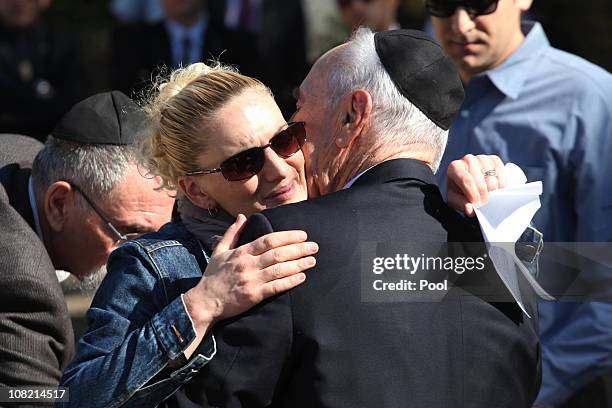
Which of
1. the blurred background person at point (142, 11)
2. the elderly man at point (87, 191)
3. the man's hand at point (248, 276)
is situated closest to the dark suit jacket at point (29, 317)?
the elderly man at point (87, 191)

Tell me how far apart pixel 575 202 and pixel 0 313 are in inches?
90.0

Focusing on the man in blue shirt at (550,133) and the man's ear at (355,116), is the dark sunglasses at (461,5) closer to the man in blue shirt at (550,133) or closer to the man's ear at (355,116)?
the man in blue shirt at (550,133)

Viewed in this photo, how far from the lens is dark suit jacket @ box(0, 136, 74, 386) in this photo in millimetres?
3357

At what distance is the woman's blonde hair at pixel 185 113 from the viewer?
303cm

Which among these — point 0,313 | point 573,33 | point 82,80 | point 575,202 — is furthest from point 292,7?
point 0,313

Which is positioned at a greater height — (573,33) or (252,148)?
(252,148)

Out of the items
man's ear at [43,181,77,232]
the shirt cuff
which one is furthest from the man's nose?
the shirt cuff

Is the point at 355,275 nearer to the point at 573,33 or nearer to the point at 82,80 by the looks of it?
the point at 82,80

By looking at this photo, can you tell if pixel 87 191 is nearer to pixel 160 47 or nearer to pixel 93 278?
pixel 93 278

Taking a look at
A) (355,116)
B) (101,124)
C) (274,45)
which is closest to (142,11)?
(274,45)

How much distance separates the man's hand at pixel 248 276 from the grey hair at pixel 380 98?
402 mm

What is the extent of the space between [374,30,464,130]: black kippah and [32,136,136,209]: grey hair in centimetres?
148

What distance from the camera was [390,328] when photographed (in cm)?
256

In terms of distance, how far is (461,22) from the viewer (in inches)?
185
